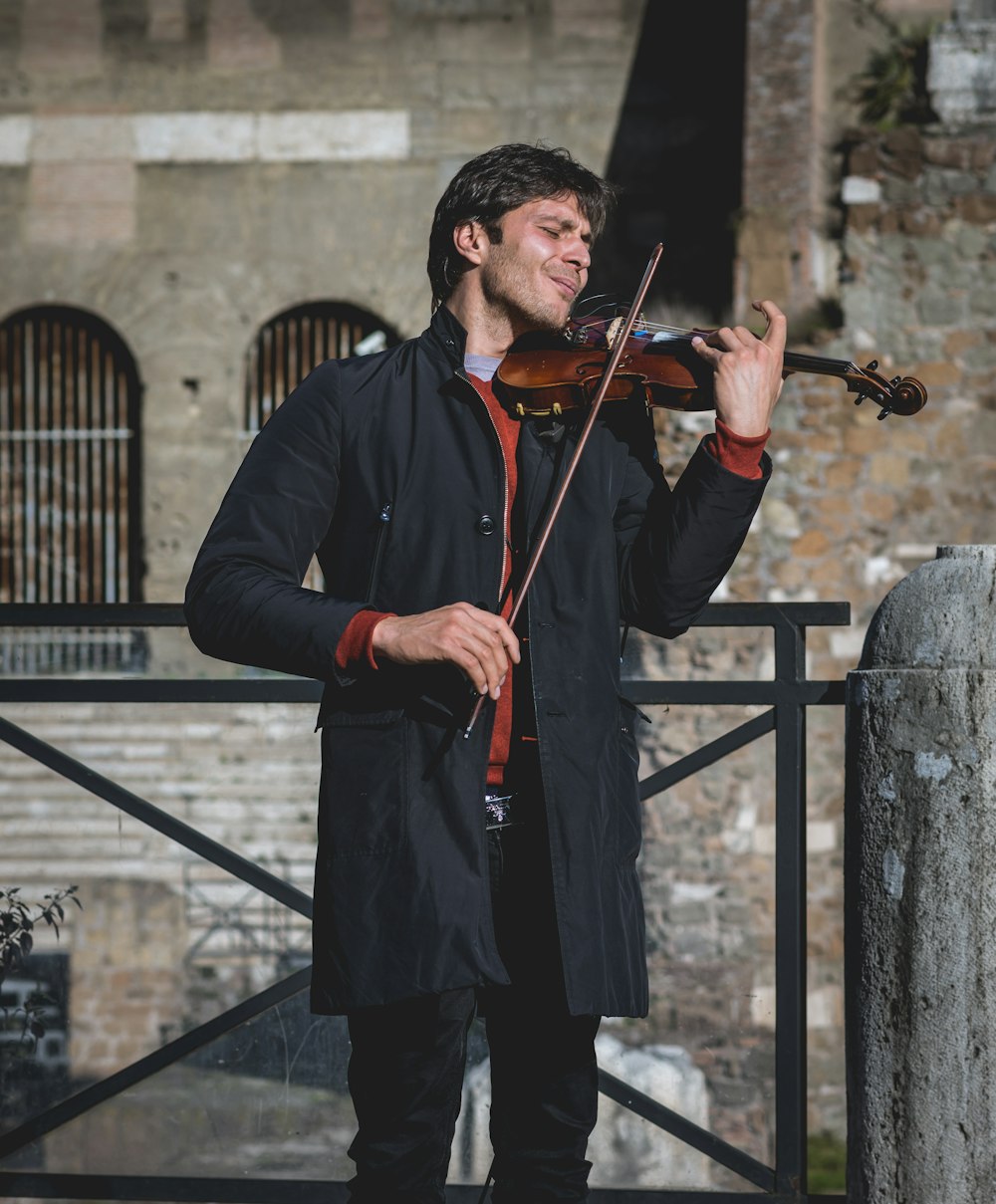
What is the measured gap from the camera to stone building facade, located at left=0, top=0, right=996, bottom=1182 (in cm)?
424

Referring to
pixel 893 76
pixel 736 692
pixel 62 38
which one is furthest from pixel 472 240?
pixel 62 38

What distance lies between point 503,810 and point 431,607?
0.31 m

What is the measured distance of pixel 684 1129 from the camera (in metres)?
3.22

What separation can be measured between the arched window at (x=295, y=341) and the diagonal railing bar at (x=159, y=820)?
6.40 m

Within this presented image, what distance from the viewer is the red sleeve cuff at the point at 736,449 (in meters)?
2.36

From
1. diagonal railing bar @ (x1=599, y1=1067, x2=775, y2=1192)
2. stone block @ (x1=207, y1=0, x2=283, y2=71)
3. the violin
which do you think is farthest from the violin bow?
stone block @ (x1=207, y1=0, x2=283, y2=71)

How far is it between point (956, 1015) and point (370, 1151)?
0.92 metres

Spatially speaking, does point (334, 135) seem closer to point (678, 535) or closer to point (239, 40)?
point (239, 40)

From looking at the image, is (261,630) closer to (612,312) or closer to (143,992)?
(612,312)

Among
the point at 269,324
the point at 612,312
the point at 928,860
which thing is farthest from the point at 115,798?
the point at 269,324

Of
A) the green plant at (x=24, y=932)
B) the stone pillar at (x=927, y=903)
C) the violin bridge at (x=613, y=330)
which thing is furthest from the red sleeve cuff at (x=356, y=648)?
the green plant at (x=24, y=932)

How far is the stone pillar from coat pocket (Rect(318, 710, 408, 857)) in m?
0.81

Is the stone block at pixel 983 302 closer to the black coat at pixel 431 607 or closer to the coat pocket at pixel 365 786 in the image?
the black coat at pixel 431 607

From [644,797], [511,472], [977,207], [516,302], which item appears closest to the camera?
[511,472]
